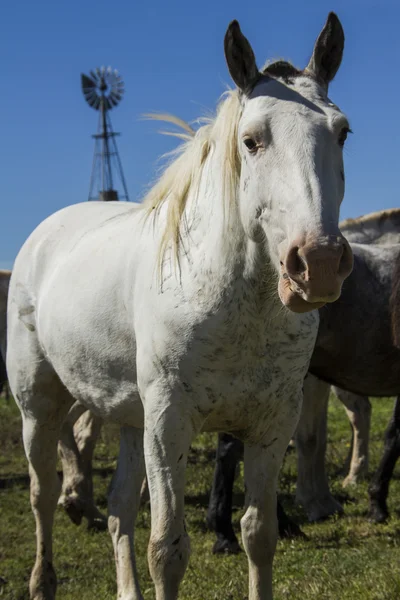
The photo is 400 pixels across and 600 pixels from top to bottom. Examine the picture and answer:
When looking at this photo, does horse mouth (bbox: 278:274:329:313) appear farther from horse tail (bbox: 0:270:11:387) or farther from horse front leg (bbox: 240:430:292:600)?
horse tail (bbox: 0:270:11:387)

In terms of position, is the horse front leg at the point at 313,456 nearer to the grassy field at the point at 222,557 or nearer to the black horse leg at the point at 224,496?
the grassy field at the point at 222,557

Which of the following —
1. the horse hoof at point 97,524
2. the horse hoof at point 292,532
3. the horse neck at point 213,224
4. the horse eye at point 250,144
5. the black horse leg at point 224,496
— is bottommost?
the horse hoof at point 97,524

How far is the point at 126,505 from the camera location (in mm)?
4562

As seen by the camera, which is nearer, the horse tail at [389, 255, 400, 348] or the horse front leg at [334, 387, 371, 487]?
the horse tail at [389, 255, 400, 348]

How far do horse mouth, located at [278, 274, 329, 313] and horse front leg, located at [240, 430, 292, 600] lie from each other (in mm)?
814

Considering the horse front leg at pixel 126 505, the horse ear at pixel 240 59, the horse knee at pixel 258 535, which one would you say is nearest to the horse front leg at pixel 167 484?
the horse knee at pixel 258 535

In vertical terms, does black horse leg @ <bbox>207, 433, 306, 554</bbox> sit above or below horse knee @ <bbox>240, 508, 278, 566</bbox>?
below

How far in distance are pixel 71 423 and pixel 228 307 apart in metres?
4.30

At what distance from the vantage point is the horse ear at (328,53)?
322 cm

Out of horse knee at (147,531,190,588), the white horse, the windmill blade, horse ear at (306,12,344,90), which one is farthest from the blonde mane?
the windmill blade

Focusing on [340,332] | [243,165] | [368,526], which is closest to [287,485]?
[368,526]

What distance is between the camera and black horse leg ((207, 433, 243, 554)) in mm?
5832

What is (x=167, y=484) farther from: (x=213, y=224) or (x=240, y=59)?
(x=240, y=59)

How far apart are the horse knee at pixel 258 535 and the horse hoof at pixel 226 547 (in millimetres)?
2267
